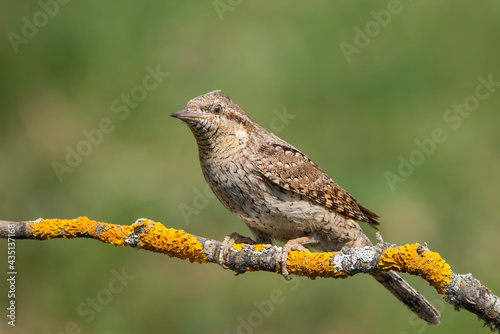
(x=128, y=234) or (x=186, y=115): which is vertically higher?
(x=186, y=115)

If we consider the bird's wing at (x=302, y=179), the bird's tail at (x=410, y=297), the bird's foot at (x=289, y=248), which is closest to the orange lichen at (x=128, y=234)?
the bird's foot at (x=289, y=248)

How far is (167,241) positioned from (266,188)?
1.14 metres

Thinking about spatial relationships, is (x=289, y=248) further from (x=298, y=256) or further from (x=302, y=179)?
(x=302, y=179)

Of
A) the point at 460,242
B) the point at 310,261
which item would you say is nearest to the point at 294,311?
the point at 460,242

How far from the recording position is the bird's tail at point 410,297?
4.59 m

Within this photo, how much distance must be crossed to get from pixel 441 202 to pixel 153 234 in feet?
13.4

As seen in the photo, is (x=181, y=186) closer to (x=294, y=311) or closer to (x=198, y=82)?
(x=198, y=82)

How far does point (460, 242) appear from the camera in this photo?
273 inches

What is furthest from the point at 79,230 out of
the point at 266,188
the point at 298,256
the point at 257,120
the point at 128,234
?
the point at 257,120

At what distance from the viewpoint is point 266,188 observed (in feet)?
15.9

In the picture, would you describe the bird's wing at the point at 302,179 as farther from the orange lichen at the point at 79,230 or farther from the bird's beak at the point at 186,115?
the orange lichen at the point at 79,230

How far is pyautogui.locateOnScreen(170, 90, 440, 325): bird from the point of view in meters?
4.70

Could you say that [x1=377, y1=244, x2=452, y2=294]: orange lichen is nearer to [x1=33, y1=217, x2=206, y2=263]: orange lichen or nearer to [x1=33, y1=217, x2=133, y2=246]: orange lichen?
[x1=33, y1=217, x2=206, y2=263]: orange lichen

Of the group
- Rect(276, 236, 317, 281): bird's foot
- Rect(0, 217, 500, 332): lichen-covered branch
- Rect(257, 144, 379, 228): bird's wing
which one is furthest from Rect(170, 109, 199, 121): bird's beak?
Rect(276, 236, 317, 281): bird's foot
